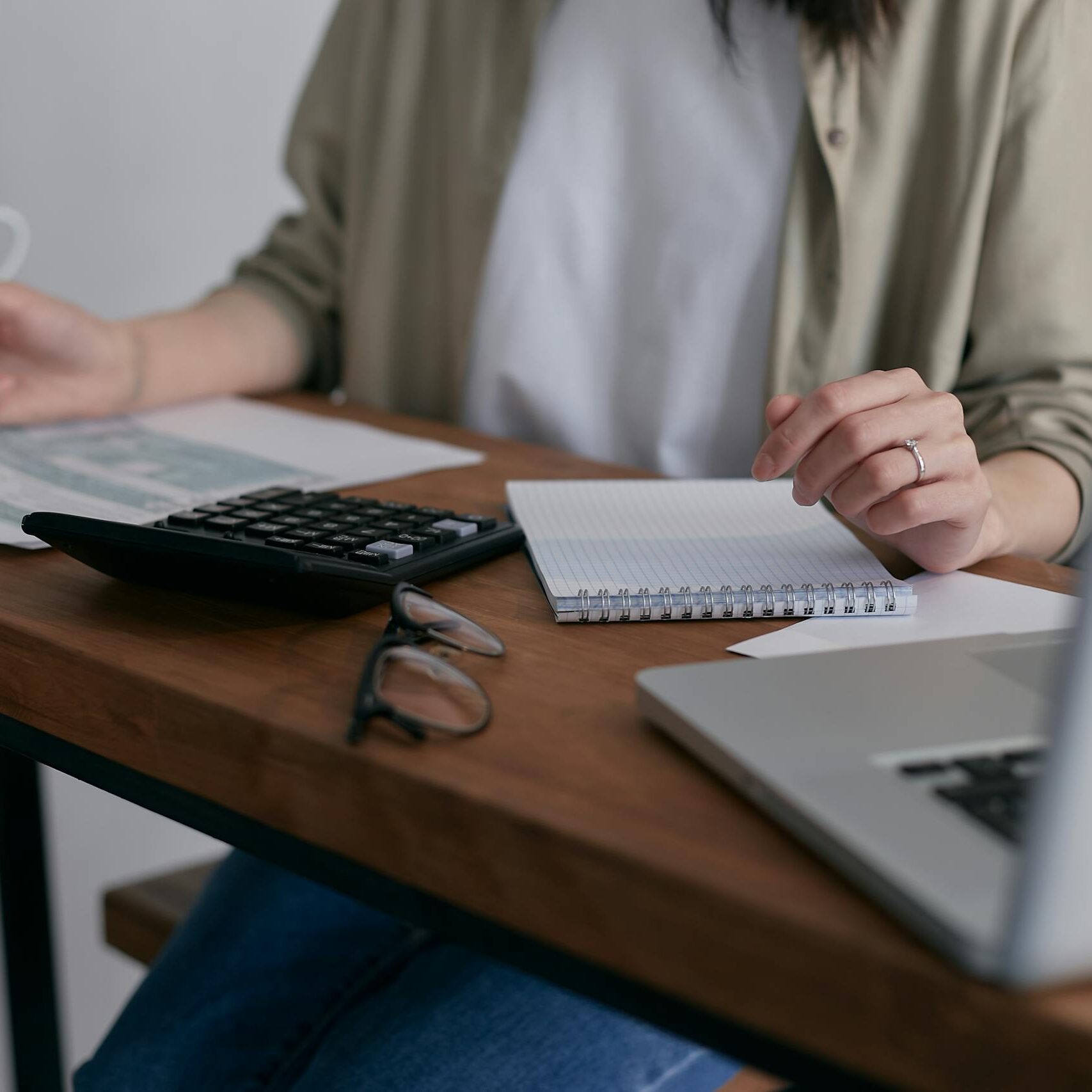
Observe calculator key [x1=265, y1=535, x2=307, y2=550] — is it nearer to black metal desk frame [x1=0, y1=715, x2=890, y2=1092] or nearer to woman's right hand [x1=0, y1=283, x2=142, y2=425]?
black metal desk frame [x1=0, y1=715, x2=890, y2=1092]

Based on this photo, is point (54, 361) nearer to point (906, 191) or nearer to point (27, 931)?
point (27, 931)

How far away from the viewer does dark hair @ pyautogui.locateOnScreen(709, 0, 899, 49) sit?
0.75 m

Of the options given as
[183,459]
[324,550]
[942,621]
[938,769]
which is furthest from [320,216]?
[938,769]

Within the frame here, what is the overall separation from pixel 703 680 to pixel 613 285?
2.01ft

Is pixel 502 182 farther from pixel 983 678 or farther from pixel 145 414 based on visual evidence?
pixel 983 678

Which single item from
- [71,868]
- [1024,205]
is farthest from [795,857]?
[71,868]

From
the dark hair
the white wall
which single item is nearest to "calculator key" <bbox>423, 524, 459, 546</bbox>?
the dark hair

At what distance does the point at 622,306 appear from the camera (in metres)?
0.92

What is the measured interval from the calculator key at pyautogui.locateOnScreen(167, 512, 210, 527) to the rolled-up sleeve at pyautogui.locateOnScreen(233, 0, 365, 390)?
54 centimetres

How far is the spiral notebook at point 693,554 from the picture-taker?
1.55 feet

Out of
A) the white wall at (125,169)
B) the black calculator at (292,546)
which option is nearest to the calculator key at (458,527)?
the black calculator at (292,546)

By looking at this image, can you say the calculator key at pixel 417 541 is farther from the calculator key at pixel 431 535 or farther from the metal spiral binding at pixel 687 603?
the metal spiral binding at pixel 687 603

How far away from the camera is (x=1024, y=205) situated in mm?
733

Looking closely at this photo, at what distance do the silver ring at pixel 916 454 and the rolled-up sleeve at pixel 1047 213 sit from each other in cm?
27
